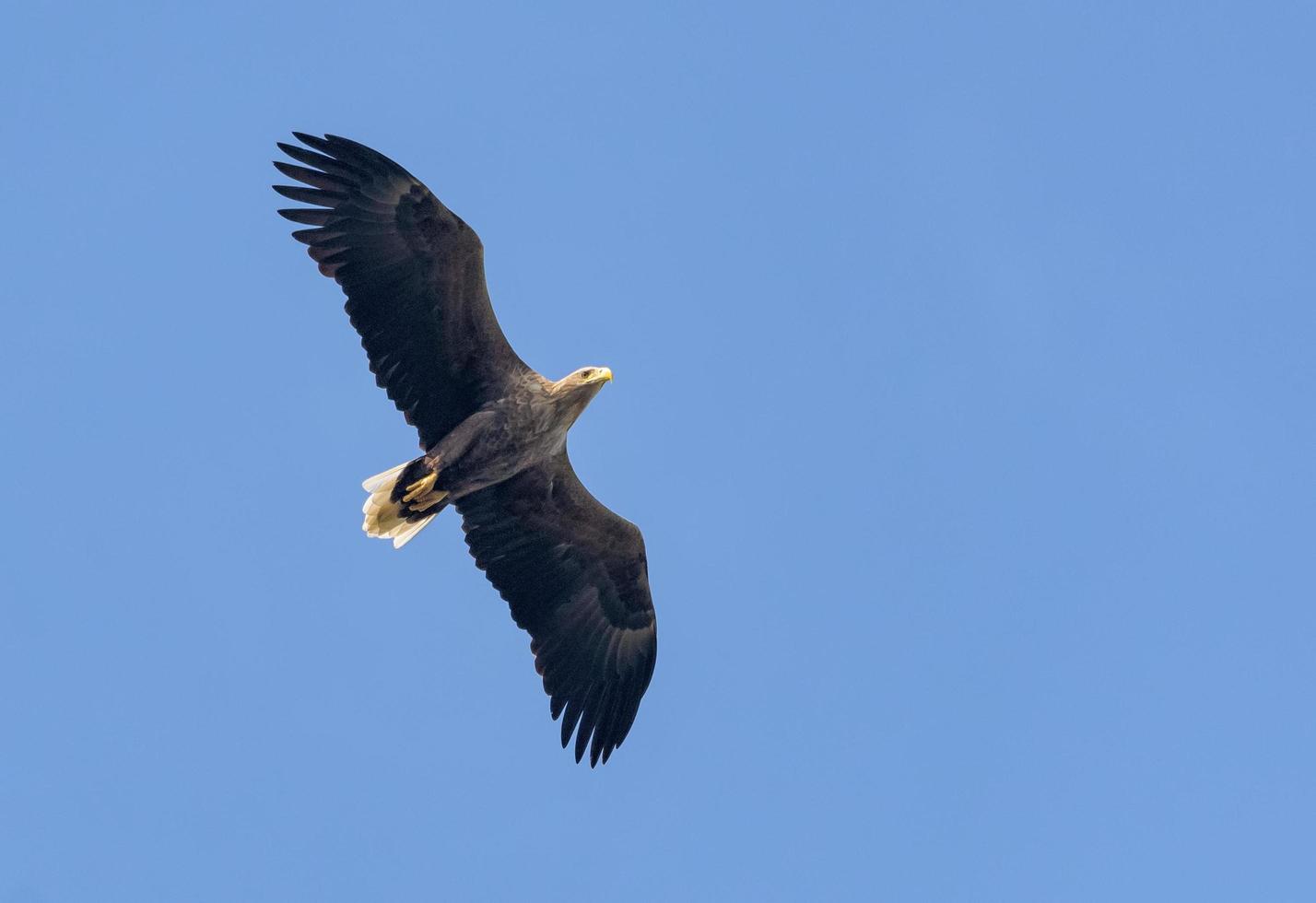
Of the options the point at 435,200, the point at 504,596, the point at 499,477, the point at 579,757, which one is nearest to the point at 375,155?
the point at 435,200

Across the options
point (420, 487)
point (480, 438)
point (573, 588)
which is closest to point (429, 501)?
point (420, 487)

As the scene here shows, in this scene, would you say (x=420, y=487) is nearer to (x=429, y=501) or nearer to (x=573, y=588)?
(x=429, y=501)

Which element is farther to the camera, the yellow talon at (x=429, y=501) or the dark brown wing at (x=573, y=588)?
the dark brown wing at (x=573, y=588)

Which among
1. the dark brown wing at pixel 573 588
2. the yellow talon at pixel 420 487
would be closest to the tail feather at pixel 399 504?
the yellow talon at pixel 420 487

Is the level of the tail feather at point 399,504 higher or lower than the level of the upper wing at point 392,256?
lower

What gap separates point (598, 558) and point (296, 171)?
455cm

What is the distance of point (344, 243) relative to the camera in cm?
1728

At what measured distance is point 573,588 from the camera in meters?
18.7

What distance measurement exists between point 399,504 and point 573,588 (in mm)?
1937

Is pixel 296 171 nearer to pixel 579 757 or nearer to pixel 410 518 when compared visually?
pixel 410 518

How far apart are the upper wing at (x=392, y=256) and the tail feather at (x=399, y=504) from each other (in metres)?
0.68

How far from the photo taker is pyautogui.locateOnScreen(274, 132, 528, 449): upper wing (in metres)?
17.2

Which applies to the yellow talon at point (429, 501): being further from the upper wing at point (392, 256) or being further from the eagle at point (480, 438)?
the upper wing at point (392, 256)

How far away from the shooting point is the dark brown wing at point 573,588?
60.2 feet
